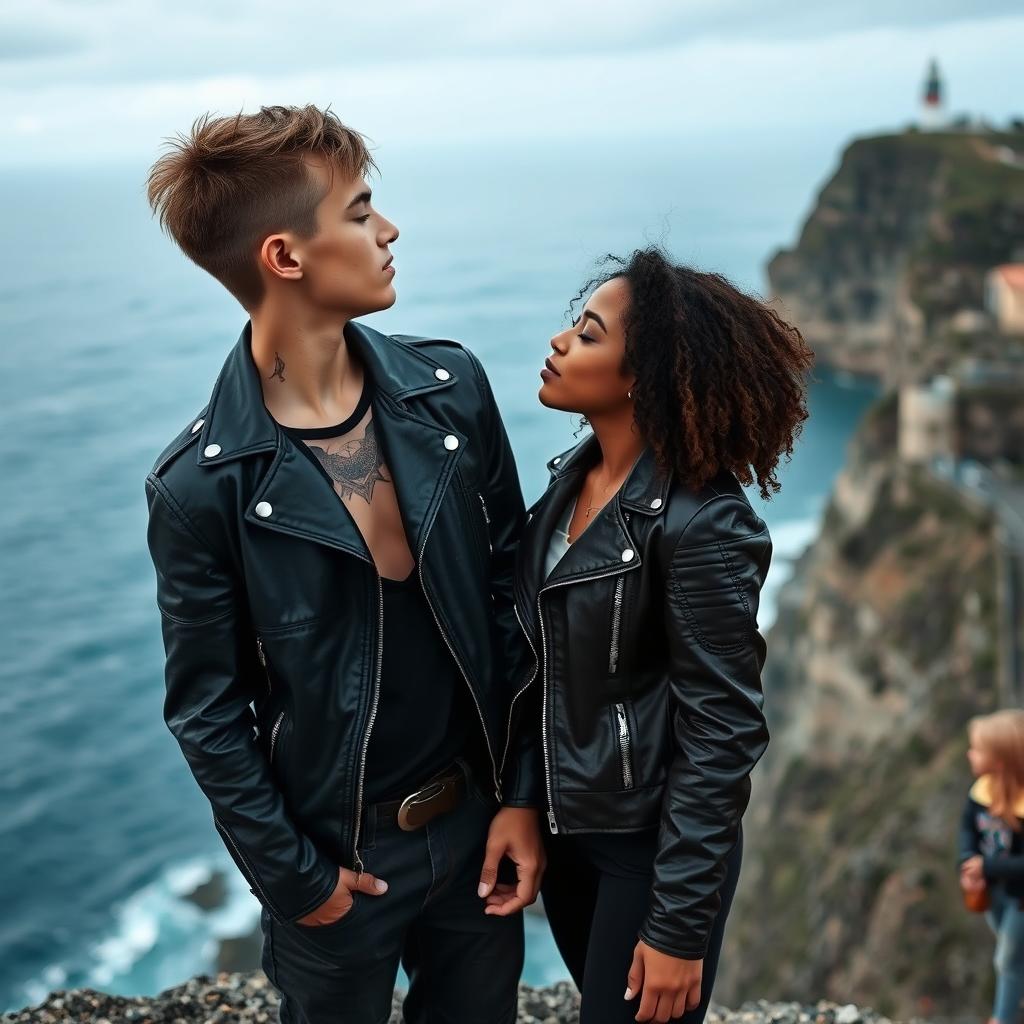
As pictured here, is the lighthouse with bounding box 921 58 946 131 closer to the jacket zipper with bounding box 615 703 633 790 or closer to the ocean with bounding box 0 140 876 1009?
the ocean with bounding box 0 140 876 1009

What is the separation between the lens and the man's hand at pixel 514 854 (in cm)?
395

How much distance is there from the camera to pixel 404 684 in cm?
383

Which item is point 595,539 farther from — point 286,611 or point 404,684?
point 286,611

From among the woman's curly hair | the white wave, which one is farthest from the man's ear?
the white wave

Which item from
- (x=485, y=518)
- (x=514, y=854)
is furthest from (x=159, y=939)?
(x=485, y=518)

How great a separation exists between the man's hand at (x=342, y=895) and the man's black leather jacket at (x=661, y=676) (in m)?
0.56

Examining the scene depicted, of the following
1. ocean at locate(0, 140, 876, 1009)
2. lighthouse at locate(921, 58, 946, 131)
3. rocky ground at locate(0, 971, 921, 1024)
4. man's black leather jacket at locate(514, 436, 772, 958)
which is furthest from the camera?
lighthouse at locate(921, 58, 946, 131)

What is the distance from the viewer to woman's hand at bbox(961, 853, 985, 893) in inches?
269

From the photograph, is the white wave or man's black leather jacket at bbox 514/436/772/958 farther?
the white wave

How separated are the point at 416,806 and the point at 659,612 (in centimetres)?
93

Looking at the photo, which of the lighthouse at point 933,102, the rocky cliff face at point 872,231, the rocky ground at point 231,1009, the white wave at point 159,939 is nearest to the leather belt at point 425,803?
the rocky ground at point 231,1009

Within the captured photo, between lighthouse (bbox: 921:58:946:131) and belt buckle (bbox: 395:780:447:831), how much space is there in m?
120

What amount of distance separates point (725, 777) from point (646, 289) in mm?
1377

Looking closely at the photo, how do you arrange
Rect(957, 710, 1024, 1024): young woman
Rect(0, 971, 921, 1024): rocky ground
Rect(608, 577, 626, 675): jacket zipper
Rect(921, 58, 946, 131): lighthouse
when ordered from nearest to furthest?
Rect(608, 577, 626, 675): jacket zipper
Rect(0, 971, 921, 1024): rocky ground
Rect(957, 710, 1024, 1024): young woman
Rect(921, 58, 946, 131): lighthouse
